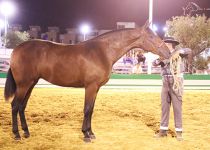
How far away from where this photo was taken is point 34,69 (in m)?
7.28

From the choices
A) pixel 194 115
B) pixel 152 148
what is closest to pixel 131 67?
pixel 194 115

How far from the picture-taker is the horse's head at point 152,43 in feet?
23.6

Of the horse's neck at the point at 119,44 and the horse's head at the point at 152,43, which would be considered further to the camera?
the horse's neck at the point at 119,44

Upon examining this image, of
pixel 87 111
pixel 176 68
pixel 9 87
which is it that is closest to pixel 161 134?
pixel 176 68

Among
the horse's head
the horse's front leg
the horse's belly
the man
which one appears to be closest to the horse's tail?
the horse's belly

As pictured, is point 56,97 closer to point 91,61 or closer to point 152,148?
point 91,61

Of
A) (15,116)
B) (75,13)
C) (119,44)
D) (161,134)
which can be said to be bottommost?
(161,134)

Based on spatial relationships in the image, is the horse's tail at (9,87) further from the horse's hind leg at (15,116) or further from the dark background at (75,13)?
the dark background at (75,13)

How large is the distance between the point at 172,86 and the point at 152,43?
0.98 meters

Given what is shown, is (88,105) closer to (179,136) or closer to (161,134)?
(161,134)

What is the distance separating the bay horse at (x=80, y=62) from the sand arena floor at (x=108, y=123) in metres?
0.50

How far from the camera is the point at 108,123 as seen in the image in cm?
881

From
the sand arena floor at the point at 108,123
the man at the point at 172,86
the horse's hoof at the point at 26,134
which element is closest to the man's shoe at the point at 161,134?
the man at the point at 172,86

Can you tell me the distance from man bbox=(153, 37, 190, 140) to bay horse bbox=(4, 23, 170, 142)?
228mm
